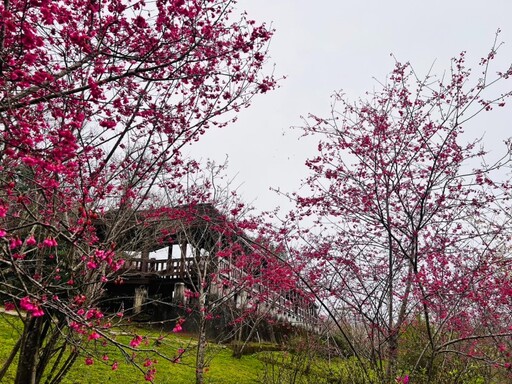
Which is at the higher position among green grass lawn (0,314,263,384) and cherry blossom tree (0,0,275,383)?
cherry blossom tree (0,0,275,383)

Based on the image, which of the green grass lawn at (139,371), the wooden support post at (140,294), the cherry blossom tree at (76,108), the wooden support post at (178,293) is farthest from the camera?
the wooden support post at (140,294)

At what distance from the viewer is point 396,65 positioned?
738cm

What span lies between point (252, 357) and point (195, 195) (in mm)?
8169

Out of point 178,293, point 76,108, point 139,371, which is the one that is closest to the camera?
point 76,108

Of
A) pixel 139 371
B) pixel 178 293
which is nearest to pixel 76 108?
pixel 139 371

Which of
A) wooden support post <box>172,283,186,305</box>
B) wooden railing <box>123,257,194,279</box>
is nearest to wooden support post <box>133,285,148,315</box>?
wooden railing <box>123,257,194,279</box>

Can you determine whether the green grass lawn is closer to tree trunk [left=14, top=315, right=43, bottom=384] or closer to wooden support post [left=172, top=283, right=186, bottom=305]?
tree trunk [left=14, top=315, right=43, bottom=384]

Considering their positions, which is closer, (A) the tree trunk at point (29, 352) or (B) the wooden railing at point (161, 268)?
(A) the tree trunk at point (29, 352)

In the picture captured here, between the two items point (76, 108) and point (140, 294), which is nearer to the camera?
point (76, 108)

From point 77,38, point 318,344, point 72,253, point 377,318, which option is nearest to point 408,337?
point 318,344

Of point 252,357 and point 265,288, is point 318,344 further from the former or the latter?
point 252,357

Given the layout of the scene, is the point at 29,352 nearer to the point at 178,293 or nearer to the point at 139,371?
the point at 139,371

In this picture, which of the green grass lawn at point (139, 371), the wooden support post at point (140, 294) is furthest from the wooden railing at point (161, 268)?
the green grass lawn at point (139, 371)

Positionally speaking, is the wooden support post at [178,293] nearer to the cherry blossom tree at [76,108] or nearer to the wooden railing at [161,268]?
the wooden railing at [161,268]
